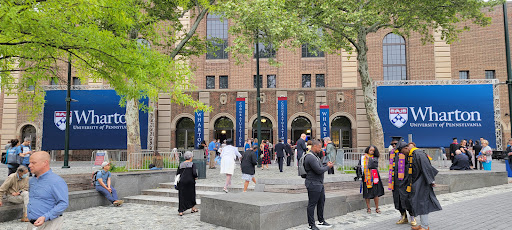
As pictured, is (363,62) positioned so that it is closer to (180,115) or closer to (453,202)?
(453,202)

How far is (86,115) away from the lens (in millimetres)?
27938

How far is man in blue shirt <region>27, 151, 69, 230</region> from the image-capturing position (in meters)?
4.03

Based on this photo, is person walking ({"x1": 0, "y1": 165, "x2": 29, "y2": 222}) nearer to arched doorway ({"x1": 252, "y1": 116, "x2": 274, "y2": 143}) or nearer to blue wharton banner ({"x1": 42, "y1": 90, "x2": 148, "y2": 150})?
blue wharton banner ({"x1": 42, "y1": 90, "x2": 148, "y2": 150})

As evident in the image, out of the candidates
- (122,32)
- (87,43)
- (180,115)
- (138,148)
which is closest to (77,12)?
(87,43)

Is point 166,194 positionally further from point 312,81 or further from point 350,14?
point 312,81

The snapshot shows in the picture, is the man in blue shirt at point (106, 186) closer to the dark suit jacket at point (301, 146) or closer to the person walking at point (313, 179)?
the person walking at point (313, 179)

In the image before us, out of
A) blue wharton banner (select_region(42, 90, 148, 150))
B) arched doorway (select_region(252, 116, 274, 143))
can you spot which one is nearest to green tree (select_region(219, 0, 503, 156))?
arched doorway (select_region(252, 116, 274, 143))

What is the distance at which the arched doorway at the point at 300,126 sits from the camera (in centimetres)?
2856

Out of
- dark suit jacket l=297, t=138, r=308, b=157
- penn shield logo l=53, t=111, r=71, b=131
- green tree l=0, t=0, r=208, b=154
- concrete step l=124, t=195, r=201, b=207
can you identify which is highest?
green tree l=0, t=0, r=208, b=154

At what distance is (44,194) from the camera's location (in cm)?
406

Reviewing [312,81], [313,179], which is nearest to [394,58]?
[312,81]

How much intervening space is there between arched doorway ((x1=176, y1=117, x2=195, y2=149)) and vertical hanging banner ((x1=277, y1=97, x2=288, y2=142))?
24.0 feet

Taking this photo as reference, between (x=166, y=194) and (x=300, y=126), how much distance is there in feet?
60.0

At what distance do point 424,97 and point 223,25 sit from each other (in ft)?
57.7
